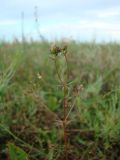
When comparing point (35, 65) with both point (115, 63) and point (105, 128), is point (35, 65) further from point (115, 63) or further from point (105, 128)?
point (105, 128)

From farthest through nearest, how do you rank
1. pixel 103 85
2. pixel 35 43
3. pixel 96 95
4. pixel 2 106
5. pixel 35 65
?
1. pixel 35 43
2. pixel 35 65
3. pixel 103 85
4. pixel 96 95
5. pixel 2 106

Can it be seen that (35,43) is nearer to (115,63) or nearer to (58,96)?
(115,63)

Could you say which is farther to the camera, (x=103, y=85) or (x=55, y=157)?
(x=103, y=85)

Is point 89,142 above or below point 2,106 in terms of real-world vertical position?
below

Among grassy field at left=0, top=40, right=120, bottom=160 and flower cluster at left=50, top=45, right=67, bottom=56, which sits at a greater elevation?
flower cluster at left=50, top=45, right=67, bottom=56

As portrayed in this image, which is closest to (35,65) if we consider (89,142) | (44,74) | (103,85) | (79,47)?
(44,74)

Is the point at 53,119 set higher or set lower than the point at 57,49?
lower

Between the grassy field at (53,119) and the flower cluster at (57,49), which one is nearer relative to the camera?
the flower cluster at (57,49)

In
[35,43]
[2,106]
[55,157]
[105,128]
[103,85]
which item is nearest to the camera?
[55,157]

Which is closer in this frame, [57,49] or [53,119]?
[57,49]

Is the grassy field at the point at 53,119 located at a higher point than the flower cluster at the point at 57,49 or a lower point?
lower

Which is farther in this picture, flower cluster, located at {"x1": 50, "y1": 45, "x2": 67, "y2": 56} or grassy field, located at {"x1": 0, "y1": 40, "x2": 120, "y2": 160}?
grassy field, located at {"x1": 0, "y1": 40, "x2": 120, "y2": 160}
